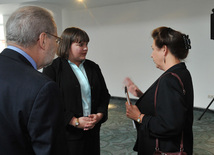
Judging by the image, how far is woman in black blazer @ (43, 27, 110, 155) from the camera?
1.89 m

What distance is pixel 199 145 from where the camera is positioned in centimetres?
357

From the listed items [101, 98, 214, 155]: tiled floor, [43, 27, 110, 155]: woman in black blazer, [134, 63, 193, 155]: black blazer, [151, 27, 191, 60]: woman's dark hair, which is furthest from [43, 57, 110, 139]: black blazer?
[101, 98, 214, 155]: tiled floor

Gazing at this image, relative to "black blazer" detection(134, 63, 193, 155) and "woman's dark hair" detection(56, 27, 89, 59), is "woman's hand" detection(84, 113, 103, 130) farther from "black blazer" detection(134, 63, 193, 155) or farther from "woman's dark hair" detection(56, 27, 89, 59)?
"woman's dark hair" detection(56, 27, 89, 59)

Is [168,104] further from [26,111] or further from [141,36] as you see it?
[141,36]

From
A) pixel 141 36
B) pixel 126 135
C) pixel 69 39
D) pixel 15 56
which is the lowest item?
pixel 126 135

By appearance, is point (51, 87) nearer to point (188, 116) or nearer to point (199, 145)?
point (188, 116)

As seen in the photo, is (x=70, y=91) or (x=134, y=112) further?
(x=70, y=91)

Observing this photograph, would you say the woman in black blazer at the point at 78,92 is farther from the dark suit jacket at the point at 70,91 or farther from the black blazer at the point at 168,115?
the black blazer at the point at 168,115

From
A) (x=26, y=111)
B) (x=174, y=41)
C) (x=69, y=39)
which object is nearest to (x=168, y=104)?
(x=174, y=41)

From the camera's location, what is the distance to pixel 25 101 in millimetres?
873

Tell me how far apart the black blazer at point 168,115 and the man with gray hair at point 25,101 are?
31.4 inches

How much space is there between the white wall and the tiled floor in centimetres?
132

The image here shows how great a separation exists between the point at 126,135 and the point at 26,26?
11.4 ft

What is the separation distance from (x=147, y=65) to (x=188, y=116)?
508 centimetres
